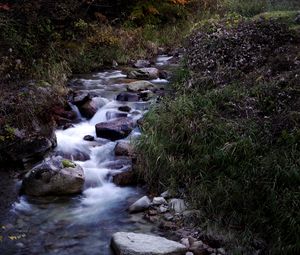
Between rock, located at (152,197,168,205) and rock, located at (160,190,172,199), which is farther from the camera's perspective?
rock, located at (160,190,172,199)

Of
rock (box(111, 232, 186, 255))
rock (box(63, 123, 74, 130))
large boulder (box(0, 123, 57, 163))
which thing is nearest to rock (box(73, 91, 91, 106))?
rock (box(63, 123, 74, 130))

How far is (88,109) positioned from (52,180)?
3.00m

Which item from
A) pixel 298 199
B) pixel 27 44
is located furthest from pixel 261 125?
pixel 27 44

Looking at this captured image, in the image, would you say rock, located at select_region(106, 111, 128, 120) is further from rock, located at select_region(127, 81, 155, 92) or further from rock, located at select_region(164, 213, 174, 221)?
rock, located at select_region(164, 213, 174, 221)

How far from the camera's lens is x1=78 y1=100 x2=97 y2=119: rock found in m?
9.58

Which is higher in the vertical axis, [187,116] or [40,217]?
[187,116]

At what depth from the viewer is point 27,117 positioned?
8.30m

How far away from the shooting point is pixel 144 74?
12.5 meters

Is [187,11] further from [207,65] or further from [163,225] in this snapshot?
[163,225]

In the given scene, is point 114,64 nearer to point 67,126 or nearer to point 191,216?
point 67,126

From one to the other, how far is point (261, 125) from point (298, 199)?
1.66 metres

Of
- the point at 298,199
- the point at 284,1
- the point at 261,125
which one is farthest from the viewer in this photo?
the point at 284,1

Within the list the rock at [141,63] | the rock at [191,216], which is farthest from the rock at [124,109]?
the rock at [141,63]

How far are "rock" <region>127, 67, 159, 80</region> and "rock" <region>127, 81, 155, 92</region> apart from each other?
1.00 metres
